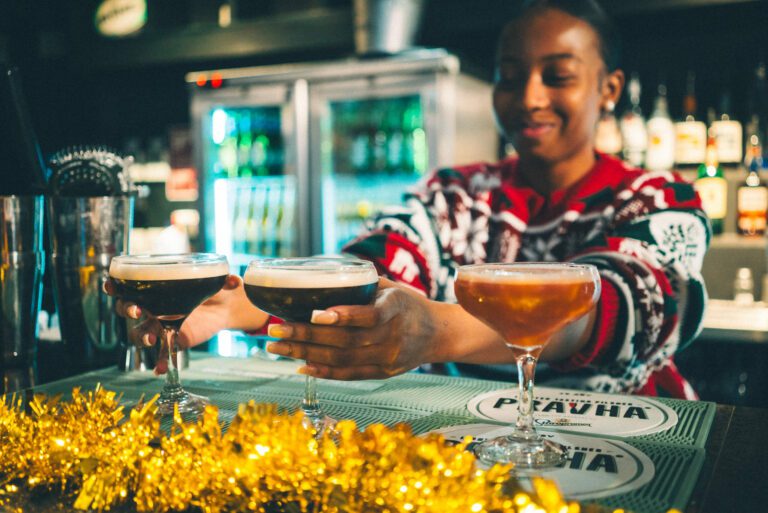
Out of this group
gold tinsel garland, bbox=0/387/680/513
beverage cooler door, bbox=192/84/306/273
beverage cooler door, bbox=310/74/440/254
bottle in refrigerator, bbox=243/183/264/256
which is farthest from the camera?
bottle in refrigerator, bbox=243/183/264/256

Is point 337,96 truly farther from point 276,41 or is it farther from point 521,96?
point 521,96

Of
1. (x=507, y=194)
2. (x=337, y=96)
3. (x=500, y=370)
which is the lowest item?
(x=500, y=370)

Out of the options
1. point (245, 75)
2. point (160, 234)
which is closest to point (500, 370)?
point (245, 75)

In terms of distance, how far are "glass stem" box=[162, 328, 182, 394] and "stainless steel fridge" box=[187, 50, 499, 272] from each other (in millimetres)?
2365

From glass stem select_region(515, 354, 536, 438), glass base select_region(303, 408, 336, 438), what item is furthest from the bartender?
glass stem select_region(515, 354, 536, 438)

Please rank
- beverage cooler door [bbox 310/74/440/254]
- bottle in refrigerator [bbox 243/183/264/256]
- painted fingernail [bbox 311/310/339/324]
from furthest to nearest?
bottle in refrigerator [bbox 243/183/264/256]
beverage cooler door [bbox 310/74/440/254]
painted fingernail [bbox 311/310/339/324]

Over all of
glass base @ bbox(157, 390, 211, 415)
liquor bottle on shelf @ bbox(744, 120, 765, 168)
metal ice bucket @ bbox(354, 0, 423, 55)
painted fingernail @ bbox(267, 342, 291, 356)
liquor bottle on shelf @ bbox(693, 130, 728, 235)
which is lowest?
glass base @ bbox(157, 390, 211, 415)

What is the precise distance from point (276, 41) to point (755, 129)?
2.69 meters

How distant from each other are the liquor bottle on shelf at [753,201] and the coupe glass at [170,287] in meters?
2.90

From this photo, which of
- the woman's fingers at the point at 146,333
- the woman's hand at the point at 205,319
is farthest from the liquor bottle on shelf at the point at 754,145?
the woman's fingers at the point at 146,333

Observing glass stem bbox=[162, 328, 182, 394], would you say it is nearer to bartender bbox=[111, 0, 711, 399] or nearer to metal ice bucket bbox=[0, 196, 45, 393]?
bartender bbox=[111, 0, 711, 399]

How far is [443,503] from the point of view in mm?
560

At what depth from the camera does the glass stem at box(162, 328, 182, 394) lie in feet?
3.27

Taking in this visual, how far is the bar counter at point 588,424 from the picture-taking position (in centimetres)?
64
